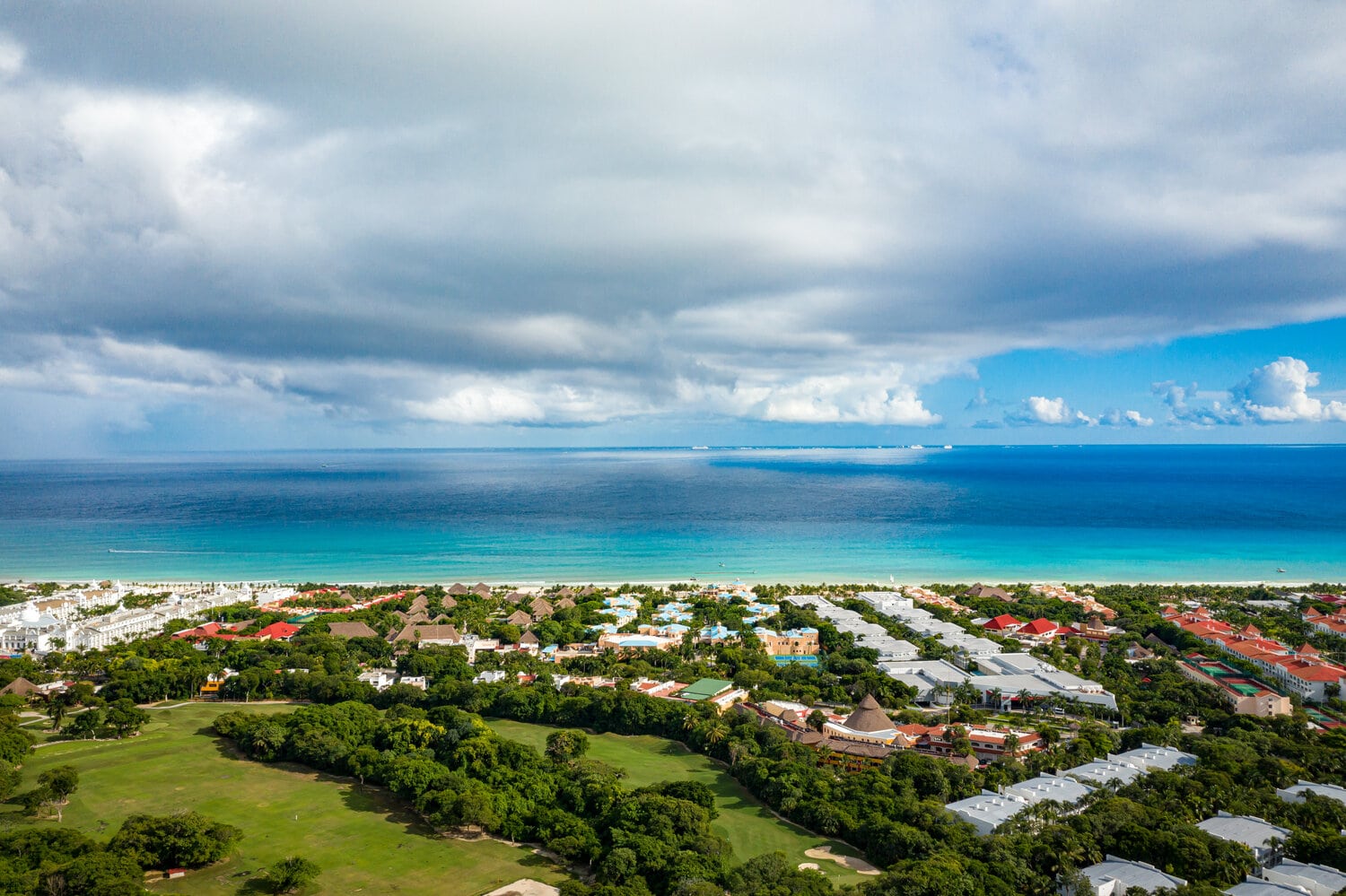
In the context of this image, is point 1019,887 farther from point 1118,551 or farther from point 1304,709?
point 1118,551

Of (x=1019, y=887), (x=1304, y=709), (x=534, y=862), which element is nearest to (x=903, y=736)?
(x=1019, y=887)

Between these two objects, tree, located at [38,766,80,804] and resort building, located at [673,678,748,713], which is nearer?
tree, located at [38,766,80,804]

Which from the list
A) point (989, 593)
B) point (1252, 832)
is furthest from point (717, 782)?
point (989, 593)

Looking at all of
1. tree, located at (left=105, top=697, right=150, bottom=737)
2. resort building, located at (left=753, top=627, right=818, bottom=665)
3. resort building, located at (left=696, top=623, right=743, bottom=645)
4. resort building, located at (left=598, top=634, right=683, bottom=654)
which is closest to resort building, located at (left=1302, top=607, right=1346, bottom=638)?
resort building, located at (left=753, top=627, right=818, bottom=665)

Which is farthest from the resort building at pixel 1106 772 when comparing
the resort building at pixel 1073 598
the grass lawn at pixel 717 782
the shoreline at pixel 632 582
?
the shoreline at pixel 632 582

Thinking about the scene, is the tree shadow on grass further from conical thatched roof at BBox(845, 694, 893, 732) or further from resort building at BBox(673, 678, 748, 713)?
conical thatched roof at BBox(845, 694, 893, 732)

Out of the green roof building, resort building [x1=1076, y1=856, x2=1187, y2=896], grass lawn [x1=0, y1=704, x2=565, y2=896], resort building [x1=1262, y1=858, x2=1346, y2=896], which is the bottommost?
the green roof building
